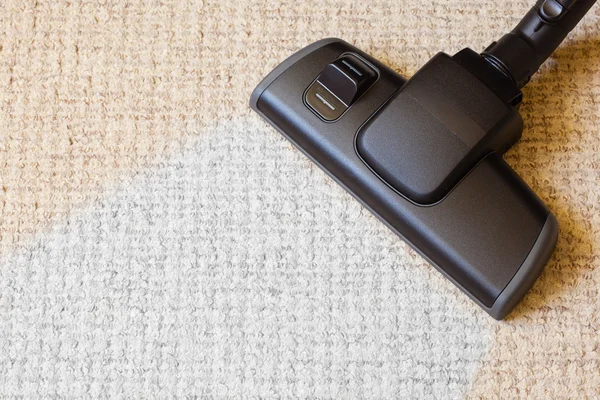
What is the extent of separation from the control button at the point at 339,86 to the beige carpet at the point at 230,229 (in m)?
0.07

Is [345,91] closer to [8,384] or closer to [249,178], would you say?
[249,178]

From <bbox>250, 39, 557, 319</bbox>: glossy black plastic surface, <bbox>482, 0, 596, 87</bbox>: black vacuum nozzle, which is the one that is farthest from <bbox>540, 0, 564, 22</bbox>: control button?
<bbox>250, 39, 557, 319</bbox>: glossy black plastic surface

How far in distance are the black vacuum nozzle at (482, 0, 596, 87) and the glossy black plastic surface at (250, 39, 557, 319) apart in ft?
0.31

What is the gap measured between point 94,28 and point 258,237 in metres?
0.30

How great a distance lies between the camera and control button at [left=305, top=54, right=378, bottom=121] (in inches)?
25.1

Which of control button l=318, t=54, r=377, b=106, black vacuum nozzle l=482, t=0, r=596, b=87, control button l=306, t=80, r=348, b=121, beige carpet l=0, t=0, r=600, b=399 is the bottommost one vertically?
beige carpet l=0, t=0, r=600, b=399

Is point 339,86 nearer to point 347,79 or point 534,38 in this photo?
point 347,79

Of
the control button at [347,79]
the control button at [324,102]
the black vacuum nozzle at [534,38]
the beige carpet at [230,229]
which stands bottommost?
the beige carpet at [230,229]

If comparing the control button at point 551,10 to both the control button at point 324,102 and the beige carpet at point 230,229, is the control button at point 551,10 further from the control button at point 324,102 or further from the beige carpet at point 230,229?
the control button at point 324,102

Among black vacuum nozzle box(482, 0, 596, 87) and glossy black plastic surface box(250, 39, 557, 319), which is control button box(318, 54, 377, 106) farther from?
black vacuum nozzle box(482, 0, 596, 87)

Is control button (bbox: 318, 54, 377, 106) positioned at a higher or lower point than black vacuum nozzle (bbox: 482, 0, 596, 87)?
lower

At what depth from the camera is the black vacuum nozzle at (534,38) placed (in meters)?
0.64

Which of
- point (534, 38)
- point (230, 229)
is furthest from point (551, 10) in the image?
point (230, 229)

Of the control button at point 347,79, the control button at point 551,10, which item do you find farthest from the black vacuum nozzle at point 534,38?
the control button at point 347,79
